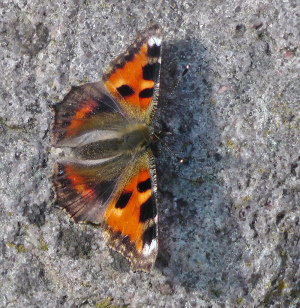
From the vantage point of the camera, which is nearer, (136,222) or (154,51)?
(136,222)

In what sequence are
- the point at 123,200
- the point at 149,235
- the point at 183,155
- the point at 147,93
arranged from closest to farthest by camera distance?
the point at 149,235, the point at 123,200, the point at 147,93, the point at 183,155

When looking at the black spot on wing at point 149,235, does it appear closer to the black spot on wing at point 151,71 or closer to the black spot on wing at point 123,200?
the black spot on wing at point 123,200

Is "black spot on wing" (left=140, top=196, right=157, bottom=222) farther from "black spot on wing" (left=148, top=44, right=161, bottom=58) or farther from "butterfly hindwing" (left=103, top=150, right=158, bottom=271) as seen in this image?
"black spot on wing" (left=148, top=44, right=161, bottom=58)

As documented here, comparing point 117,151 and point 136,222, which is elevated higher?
point 117,151

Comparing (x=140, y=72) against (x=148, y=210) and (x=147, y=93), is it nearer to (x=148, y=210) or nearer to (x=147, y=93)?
(x=147, y=93)

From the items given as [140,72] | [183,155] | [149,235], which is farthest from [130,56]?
[149,235]

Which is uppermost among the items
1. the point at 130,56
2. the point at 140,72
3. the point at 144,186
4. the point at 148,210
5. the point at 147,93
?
the point at 130,56

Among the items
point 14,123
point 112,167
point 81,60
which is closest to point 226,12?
point 81,60
